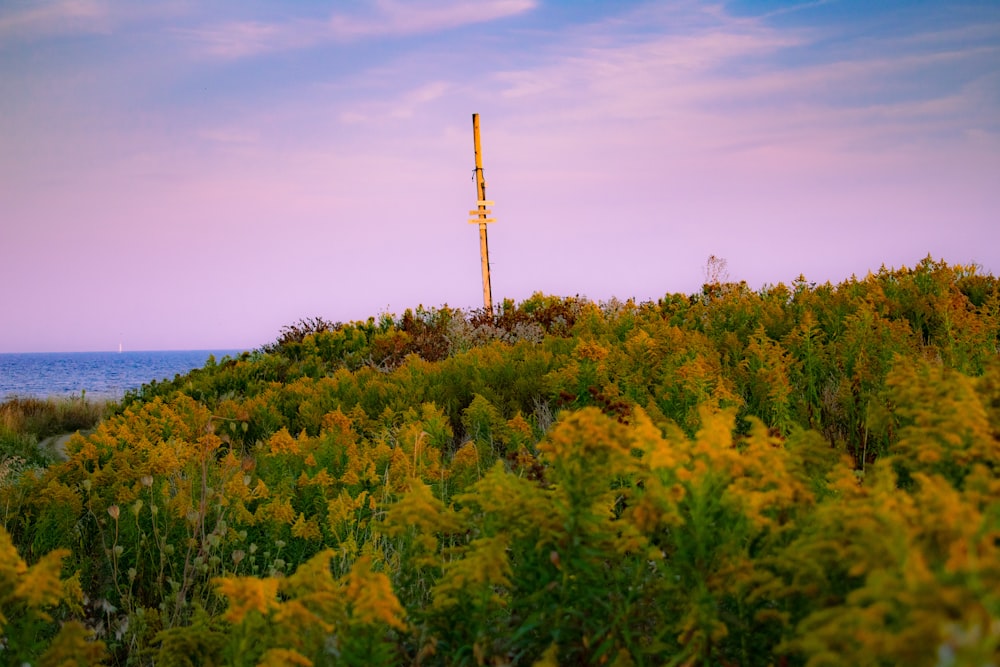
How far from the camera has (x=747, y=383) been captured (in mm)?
6949

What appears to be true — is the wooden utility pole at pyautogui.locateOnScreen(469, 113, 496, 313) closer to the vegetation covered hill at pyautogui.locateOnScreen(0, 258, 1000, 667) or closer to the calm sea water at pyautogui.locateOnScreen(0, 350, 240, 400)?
the calm sea water at pyautogui.locateOnScreen(0, 350, 240, 400)

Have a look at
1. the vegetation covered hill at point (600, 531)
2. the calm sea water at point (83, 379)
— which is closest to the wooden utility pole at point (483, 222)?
the calm sea water at point (83, 379)

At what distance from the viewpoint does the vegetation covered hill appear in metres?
1.89

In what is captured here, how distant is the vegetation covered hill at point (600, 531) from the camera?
1894 mm

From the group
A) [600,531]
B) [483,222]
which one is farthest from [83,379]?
[600,531]

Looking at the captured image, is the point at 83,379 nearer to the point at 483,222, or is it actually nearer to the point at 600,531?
the point at 483,222

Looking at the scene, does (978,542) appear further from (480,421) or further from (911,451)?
(480,421)

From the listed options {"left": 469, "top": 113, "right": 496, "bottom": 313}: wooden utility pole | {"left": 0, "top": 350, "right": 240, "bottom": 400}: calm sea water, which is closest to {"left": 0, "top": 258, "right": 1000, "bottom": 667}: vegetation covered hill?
{"left": 0, "top": 350, "right": 240, "bottom": 400}: calm sea water

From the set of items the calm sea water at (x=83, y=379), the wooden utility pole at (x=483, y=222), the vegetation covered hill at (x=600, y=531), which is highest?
the wooden utility pole at (x=483, y=222)

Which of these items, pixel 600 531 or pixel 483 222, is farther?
pixel 483 222

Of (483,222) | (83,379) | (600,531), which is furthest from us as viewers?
(83,379)

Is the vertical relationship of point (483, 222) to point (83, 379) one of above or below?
above

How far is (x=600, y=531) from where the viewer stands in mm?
2676

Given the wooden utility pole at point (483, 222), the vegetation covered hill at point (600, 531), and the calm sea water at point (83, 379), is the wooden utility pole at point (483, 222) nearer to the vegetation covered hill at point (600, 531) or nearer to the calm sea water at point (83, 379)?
the calm sea water at point (83, 379)
